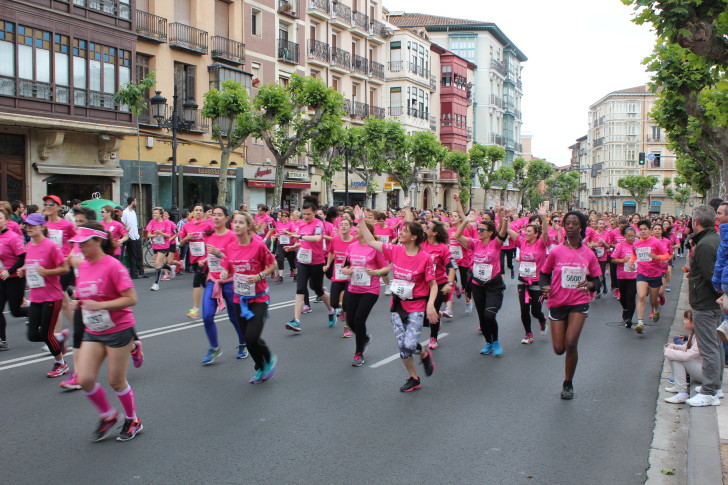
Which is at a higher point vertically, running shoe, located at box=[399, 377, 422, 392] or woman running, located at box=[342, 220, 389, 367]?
woman running, located at box=[342, 220, 389, 367]

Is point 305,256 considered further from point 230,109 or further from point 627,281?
point 230,109

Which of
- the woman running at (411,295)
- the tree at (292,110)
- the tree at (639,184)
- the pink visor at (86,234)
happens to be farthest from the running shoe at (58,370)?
the tree at (639,184)

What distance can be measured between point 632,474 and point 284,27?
36.7 m

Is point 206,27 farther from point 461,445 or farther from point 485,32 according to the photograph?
point 485,32

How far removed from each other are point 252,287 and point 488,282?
3.50 meters

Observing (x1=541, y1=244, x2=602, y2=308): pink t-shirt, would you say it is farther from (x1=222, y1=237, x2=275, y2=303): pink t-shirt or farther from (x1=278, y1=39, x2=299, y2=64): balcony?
(x1=278, y1=39, x2=299, y2=64): balcony

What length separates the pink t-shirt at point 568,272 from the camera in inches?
279

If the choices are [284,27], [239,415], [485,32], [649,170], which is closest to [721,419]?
[239,415]

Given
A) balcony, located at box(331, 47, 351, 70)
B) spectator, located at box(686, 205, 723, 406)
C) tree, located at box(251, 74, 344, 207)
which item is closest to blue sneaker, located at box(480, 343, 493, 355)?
spectator, located at box(686, 205, 723, 406)

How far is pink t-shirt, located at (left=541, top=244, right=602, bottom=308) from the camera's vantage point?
7.10 m

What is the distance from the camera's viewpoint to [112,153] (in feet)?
85.7

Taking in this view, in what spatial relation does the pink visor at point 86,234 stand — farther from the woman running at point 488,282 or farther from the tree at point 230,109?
the tree at point 230,109

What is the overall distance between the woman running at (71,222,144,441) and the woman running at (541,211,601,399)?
13.6 feet

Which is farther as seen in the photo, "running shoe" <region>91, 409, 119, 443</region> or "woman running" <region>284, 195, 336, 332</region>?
"woman running" <region>284, 195, 336, 332</region>
